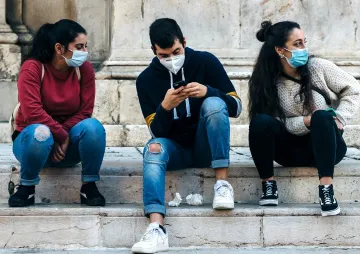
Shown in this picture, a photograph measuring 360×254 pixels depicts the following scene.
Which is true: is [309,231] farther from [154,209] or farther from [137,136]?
[137,136]

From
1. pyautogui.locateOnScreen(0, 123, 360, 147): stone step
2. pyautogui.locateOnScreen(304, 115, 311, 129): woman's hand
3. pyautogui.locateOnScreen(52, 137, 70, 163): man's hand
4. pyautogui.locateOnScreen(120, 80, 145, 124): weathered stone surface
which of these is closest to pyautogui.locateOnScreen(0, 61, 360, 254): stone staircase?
pyautogui.locateOnScreen(52, 137, 70, 163): man's hand

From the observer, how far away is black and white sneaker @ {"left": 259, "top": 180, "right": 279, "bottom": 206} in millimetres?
5562

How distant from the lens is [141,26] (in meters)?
8.12

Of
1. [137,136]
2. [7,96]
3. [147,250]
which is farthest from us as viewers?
[7,96]

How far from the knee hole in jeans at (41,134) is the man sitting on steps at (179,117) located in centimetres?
60

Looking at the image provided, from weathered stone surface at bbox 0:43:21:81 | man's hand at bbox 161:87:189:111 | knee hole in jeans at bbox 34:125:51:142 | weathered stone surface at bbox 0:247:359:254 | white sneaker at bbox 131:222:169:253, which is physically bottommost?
weathered stone surface at bbox 0:247:359:254

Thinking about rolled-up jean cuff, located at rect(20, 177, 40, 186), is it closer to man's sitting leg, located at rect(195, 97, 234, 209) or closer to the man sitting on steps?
the man sitting on steps

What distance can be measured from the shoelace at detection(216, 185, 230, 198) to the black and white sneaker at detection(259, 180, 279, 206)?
30 cm

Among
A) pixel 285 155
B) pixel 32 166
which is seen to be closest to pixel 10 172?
pixel 32 166

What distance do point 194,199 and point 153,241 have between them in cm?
62

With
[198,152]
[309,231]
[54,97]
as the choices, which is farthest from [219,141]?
[54,97]

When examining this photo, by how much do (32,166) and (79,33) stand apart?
0.90 meters

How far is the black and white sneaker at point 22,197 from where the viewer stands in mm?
5438

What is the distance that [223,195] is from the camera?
5383mm
